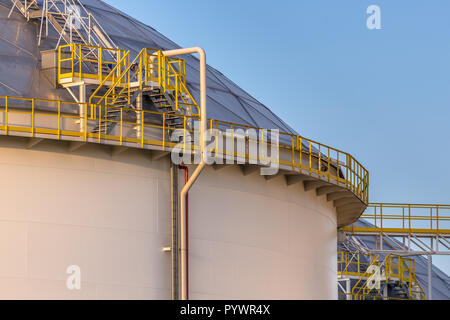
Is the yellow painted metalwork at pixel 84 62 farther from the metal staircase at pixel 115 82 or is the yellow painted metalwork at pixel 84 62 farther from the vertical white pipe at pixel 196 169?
the vertical white pipe at pixel 196 169

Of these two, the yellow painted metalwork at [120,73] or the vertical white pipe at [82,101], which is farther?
the yellow painted metalwork at [120,73]

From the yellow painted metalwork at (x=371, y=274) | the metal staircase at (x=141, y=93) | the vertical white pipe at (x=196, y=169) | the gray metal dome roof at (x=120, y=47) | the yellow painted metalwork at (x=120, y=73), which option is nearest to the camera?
the vertical white pipe at (x=196, y=169)

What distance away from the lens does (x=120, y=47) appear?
31.9 meters

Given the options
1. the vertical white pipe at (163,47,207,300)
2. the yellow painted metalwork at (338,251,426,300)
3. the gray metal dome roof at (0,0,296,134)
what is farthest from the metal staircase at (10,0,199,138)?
the yellow painted metalwork at (338,251,426,300)

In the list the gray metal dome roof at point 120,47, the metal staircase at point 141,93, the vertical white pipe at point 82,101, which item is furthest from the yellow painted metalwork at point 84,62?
the gray metal dome roof at point 120,47

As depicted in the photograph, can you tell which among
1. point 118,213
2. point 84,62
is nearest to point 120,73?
point 84,62

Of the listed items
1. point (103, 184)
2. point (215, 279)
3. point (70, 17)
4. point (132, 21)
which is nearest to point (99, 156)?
point (103, 184)

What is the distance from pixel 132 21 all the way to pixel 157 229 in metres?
12.2

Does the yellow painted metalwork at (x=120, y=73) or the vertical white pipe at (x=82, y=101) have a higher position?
the yellow painted metalwork at (x=120, y=73)

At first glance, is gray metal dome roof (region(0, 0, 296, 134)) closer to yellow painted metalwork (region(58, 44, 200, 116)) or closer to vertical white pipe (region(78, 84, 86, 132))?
vertical white pipe (region(78, 84, 86, 132))

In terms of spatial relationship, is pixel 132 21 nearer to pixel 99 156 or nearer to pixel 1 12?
pixel 1 12

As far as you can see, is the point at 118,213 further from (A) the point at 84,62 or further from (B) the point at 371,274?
(B) the point at 371,274

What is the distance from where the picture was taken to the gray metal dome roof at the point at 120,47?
90.6 ft

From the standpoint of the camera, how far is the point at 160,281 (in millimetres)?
26609
